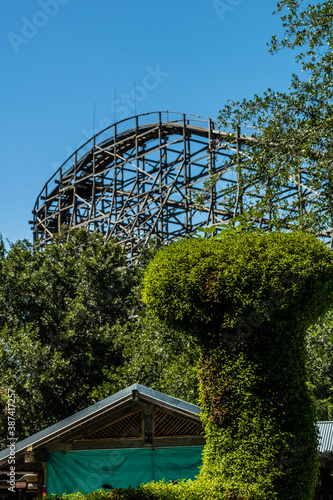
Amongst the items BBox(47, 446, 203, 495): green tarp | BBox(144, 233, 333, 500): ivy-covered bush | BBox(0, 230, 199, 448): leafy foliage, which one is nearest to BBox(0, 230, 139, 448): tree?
BBox(0, 230, 199, 448): leafy foliage

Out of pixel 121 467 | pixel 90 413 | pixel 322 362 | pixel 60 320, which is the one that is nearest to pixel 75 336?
pixel 60 320

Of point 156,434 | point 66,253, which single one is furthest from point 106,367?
point 156,434

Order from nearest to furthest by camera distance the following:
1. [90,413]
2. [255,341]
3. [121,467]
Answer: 1. [255,341]
2. [90,413]
3. [121,467]

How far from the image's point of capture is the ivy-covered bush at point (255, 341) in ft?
25.4

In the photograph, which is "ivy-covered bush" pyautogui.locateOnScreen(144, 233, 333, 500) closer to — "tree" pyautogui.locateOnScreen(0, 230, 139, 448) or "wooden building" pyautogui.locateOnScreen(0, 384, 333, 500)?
"wooden building" pyautogui.locateOnScreen(0, 384, 333, 500)

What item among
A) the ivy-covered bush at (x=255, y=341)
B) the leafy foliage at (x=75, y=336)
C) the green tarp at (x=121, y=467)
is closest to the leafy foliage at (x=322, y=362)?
the leafy foliage at (x=75, y=336)

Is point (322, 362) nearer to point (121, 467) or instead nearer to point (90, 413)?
point (121, 467)

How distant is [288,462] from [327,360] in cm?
1598

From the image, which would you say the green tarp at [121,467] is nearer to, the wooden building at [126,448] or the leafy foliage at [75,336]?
the wooden building at [126,448]

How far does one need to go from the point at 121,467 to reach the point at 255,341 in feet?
14.0

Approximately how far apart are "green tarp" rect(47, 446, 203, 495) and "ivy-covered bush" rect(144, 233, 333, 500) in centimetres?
283

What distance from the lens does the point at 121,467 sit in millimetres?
10641

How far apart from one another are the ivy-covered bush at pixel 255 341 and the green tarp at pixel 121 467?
111 inches

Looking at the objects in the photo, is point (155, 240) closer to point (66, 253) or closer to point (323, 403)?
point (66, 253)
